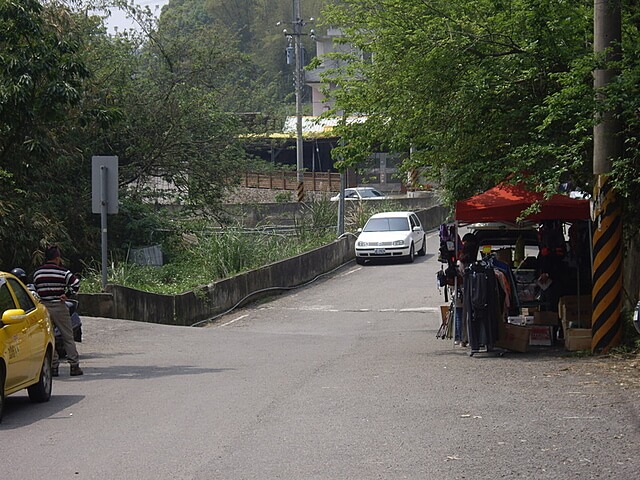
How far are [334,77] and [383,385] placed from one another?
30.5ft

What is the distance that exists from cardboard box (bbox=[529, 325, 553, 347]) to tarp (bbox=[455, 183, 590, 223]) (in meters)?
1.81

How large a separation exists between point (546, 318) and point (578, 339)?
1785 mm

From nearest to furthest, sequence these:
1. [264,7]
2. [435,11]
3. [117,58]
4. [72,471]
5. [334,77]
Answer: [72,471] → [435,11] → [334,77] → [117,58] → [264,7]

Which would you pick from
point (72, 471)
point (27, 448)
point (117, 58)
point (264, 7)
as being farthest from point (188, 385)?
point (264, 7)

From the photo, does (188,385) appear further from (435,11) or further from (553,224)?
(553,224)

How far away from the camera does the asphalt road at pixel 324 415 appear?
26.4 ft

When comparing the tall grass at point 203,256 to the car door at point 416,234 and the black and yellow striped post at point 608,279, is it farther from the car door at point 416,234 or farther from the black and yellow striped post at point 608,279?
the black and yellow striped post at point 608,279

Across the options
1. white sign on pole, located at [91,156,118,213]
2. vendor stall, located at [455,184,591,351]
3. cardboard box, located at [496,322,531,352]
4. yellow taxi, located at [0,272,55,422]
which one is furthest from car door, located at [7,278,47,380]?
white sign on pole, located at [91,156,118,213]

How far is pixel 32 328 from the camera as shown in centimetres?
1138

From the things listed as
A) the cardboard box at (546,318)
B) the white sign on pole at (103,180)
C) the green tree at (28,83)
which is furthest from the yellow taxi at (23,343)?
the cardboard box at (546,318)

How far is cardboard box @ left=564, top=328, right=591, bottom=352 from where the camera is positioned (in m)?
15.4

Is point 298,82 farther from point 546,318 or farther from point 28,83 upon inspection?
point 28,83

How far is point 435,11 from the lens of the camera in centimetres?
1653

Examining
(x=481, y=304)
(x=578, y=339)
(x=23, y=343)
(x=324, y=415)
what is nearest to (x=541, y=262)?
(x=578, y=339)
